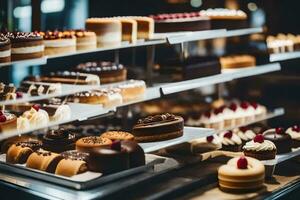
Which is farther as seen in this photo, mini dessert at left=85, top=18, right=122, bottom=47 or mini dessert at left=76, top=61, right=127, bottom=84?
mini dessert at left=76, top=61, right=127, bottom=84

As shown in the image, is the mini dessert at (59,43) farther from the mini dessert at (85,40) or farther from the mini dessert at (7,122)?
the mini dessert at (7,122)

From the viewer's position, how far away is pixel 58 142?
14.9 feet

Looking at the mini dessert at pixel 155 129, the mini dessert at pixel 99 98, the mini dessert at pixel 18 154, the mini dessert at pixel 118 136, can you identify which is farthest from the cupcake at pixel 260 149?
the mini dessert at pixel 18 154

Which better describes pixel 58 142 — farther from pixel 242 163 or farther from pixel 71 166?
pixel 242 163

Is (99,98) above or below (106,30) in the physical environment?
below

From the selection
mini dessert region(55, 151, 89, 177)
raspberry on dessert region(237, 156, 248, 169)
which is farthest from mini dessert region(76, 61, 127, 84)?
raspberry on dessert region(237, 156, 248, 169)

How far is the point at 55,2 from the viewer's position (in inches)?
297

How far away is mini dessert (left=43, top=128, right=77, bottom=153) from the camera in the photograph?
4.55 metres

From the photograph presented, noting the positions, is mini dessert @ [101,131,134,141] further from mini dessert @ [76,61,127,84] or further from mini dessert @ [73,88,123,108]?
mini dessert @ [76,61,127,84]

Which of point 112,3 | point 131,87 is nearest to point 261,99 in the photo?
point 112,3

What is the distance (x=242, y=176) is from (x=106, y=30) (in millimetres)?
1625

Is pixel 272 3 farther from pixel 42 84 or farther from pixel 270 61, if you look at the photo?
pixel 42 84

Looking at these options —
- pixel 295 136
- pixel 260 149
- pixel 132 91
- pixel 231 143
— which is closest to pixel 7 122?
pixel 132 91

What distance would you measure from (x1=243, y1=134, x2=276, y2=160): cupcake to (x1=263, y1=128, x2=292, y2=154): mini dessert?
0.18 metres
